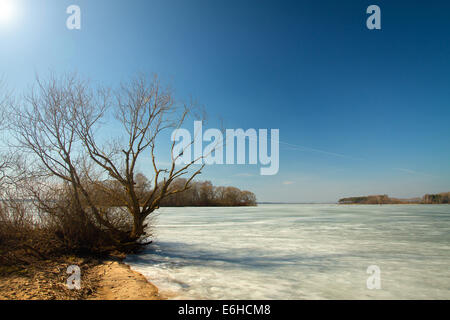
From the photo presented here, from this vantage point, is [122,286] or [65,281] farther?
[65,281]

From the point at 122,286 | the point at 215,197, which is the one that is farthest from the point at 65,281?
the point at 215,197

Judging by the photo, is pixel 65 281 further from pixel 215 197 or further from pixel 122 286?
pixel 215 197

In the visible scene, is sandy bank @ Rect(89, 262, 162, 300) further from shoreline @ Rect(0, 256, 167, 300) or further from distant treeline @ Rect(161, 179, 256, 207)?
distant treeline @ Rect(161, 179, 256, 207)

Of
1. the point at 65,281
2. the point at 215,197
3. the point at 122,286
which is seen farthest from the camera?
the point at 215,197

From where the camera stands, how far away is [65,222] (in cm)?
599

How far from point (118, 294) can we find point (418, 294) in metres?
4.55

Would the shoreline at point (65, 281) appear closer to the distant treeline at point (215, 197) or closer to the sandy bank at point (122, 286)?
the sandy bank at point (122, 286)

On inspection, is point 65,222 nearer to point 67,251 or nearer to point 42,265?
point 67,251

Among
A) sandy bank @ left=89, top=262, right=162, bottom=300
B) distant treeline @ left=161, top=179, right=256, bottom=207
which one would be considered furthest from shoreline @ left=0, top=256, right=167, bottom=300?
distant treeline @ left=161, top=179, right=256, bottom=207

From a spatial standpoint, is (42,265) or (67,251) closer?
(42,265)

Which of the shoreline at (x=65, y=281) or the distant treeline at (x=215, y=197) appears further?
the distant treeline at (x=215, y=197)

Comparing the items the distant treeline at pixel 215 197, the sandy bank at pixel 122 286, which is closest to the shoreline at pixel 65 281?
the sandy bank at pixel 122 286

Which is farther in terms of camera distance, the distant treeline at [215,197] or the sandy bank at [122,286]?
the distant treeline at [215,197]
